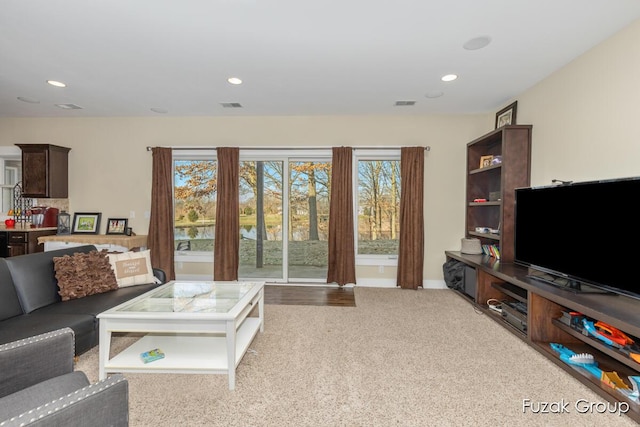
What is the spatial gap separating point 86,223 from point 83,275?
106 inches

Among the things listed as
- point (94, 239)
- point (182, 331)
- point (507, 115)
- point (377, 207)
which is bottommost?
point (182, 331)

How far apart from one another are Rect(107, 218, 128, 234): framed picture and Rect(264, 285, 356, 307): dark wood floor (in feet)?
8.28

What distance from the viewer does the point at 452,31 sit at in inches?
94.3

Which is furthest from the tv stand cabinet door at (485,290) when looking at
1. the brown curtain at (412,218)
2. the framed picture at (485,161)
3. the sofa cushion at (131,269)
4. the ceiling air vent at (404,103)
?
the sofa cushion at (131,269)

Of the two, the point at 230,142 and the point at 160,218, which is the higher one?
the point at 230,142

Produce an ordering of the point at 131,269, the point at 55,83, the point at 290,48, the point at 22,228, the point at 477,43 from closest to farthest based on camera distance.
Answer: the point at 477,43 → the point at 290,48 → the point at 131,269 → the point at 55,83 → the point at 22,228

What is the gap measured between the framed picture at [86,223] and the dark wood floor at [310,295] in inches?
117

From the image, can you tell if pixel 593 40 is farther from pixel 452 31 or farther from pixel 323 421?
pixel 323 421

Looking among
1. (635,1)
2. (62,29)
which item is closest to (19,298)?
(62,29)

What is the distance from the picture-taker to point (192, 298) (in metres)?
2.46

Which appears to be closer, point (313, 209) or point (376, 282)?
point (376, 282)

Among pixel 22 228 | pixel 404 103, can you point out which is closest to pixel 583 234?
pixel 404 103

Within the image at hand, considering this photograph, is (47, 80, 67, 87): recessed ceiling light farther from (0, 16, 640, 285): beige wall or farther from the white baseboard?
the white baseboard

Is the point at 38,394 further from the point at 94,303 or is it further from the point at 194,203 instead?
the point at 194,203
